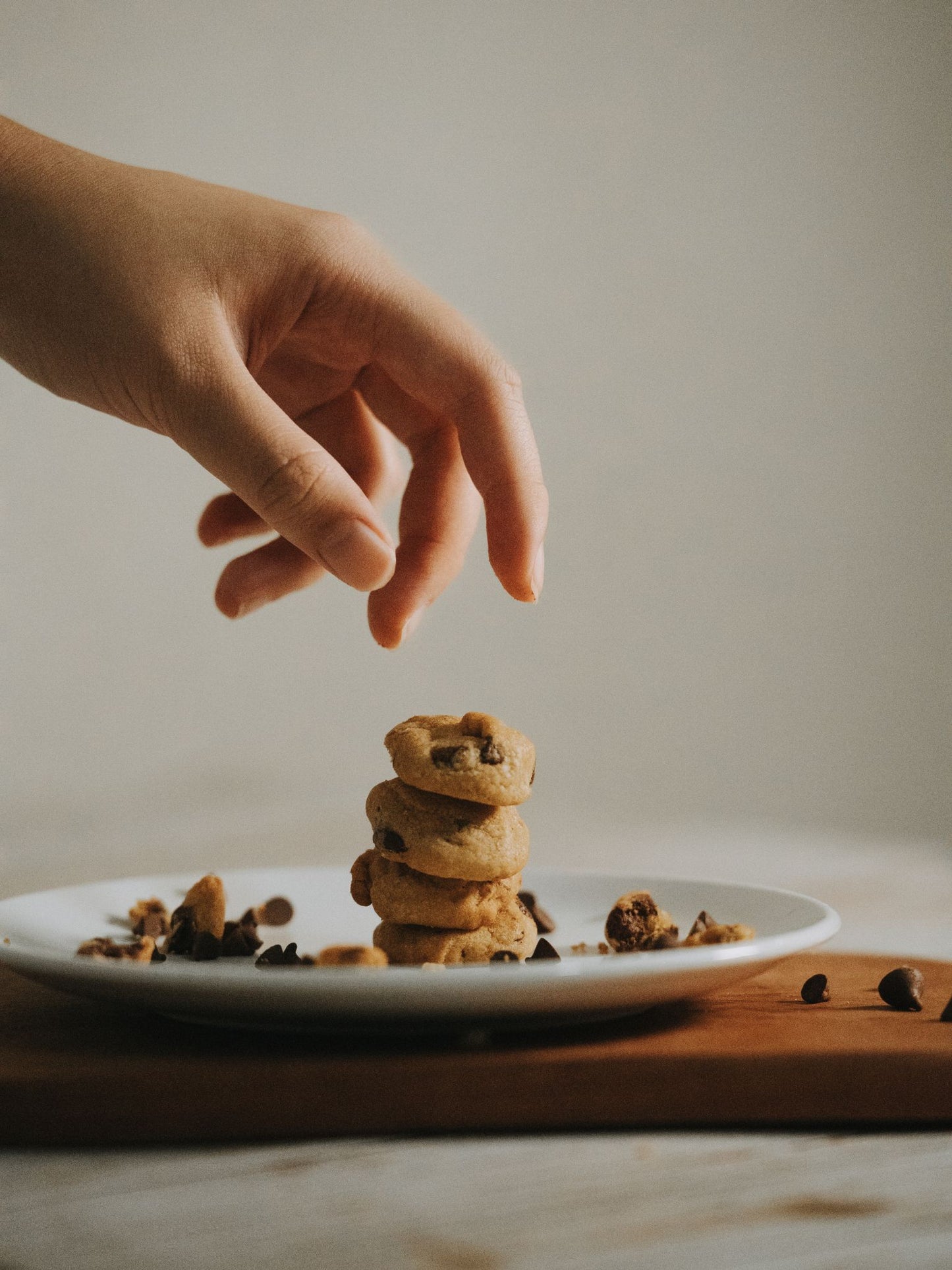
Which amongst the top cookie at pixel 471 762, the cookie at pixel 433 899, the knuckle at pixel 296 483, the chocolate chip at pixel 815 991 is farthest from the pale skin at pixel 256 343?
the chocolate chip at pixel 815 991

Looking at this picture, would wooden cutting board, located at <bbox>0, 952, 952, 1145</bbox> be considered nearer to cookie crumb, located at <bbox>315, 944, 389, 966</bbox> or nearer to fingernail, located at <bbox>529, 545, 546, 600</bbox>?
cookie crumb, located at <bbox>315, 944, 389, 966</bbox>

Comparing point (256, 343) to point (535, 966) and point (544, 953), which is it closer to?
point (544, 953)

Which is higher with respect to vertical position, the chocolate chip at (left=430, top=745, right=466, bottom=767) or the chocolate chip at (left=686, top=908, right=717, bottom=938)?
the chocolate chip at (left=430, top=745, right=466, bottom=767)

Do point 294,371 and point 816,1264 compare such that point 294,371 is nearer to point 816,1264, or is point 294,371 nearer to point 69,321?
point 69,321

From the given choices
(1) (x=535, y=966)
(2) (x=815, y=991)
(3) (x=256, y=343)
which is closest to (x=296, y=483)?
(3) (x=256, y=343)

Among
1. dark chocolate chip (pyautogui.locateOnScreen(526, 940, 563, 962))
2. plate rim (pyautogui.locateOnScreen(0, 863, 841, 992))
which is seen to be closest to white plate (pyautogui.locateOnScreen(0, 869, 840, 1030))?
plate rim (pyautogui.locateOnScreen(0, 863, 841, 992))

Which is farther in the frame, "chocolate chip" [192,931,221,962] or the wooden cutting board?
"chocolate chip" [192,931,221,962]
